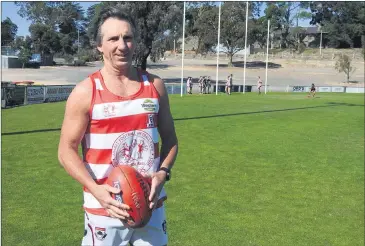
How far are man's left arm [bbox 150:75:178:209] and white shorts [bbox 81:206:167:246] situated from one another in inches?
6.4

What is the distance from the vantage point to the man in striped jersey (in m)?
2.71

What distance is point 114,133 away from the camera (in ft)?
8.95

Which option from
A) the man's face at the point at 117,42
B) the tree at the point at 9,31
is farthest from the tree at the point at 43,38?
the man's face at the point at 117,42

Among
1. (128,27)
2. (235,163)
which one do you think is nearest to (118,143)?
(128,27)

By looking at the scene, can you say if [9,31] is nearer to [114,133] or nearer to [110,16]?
[110,16]

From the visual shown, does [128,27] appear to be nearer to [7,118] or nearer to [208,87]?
[7,118]

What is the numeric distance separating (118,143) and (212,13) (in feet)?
257

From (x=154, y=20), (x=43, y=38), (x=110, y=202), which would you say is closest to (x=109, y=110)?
(x=110, y=202)

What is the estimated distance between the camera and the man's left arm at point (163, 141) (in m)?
2.81

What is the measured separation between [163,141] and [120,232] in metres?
0.66

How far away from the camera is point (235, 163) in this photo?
10984 millimetres

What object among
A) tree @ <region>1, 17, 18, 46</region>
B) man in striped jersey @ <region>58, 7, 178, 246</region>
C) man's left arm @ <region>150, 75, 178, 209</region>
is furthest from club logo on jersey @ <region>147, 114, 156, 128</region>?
tree @ <region>1, 17, 18, 46</region>

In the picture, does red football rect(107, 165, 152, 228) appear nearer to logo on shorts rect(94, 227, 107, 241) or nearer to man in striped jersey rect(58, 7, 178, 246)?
man in striped jersey rect(58, 7, 178, 246)

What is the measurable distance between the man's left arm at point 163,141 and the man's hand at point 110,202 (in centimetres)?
21
